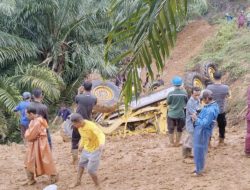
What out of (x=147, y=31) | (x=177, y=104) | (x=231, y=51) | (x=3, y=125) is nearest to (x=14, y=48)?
(x=3, y=125)

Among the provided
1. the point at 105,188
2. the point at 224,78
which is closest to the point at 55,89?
the point at 224,78

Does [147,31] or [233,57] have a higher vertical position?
[233,57]

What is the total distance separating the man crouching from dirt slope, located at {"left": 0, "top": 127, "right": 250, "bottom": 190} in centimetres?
37

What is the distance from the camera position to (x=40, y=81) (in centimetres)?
1459

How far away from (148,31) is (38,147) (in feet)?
14.2

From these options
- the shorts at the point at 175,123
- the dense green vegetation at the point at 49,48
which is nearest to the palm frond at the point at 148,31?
the shorts at the point at 175,123

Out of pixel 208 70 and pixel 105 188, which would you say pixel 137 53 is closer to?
pixel 105 188

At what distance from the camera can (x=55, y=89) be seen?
14.7 metres

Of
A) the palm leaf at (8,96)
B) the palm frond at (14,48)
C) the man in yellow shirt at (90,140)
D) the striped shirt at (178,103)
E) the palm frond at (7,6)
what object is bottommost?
the man in yellow shirt at (90,140)

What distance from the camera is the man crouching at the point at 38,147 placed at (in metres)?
7.13

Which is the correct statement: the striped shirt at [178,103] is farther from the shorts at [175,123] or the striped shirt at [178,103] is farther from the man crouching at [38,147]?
the man crouching at [38,147]

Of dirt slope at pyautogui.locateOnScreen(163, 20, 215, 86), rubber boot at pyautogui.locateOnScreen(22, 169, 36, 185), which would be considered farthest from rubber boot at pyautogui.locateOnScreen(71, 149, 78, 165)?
dirt slope at pyautogui.locateOnScreen(163, 20, 215, 86)

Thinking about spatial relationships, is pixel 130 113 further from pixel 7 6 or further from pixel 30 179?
pixel 7 6

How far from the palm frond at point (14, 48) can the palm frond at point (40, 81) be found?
2.18 ft
